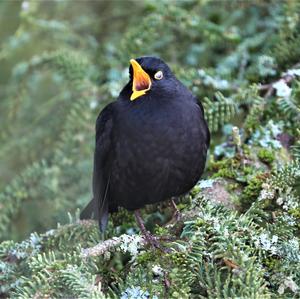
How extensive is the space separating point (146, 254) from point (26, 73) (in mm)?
1831

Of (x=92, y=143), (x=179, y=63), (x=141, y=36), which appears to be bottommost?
(x=92, y=143)

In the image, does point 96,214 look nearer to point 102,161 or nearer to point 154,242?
point 102,161

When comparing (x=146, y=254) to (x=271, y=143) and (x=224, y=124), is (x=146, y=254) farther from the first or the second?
(x=224, y=124)

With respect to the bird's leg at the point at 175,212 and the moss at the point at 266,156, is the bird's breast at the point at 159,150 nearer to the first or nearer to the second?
the bird's leg at the point at 175,212

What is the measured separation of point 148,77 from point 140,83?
54 millimetres

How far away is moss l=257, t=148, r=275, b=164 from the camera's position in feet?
9.91

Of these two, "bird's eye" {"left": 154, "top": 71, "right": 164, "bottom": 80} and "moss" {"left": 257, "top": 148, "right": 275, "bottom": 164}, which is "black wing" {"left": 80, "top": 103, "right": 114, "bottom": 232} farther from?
"moss" {"left": 257, "top": 148, "right": 275, "bottom": 164}

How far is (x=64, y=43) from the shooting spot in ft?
14.9

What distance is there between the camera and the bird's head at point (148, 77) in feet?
9.90

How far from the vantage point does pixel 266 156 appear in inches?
119

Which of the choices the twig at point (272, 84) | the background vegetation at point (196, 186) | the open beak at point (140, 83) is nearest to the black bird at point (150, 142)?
the open beak at point (140, 83)

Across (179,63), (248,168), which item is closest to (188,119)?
(248,168)

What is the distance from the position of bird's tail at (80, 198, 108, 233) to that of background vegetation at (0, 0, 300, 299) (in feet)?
0.23

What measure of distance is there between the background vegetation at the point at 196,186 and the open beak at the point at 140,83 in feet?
1.31
